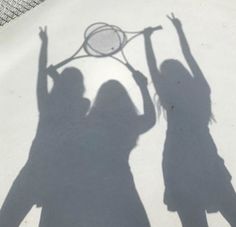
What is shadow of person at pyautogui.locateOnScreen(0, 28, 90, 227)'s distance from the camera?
488cm

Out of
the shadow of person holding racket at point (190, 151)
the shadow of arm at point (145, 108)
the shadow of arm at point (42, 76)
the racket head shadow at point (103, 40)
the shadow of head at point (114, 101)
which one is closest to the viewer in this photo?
the shadow of person holding racket at point (190, 151)

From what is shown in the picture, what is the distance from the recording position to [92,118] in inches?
219

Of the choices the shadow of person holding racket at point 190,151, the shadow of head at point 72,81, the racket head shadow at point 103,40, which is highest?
the racket head shadow at point 103,40

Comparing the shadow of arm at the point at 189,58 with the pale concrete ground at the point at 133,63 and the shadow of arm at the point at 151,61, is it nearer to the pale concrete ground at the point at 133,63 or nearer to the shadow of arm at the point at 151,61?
the pale concrete ground at the point at 133,63

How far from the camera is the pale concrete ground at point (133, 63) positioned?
5.05 meters

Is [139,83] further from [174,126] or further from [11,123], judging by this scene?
[11,123]

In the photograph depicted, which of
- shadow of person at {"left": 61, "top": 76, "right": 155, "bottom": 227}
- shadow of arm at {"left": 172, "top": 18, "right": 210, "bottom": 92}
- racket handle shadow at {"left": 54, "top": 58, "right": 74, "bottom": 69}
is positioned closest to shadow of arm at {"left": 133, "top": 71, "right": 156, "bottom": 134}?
shadow of person at {"left": 61, "top": 76, "right": 155, "bottom": 227}

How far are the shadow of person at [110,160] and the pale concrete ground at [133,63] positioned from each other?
0.43 ft

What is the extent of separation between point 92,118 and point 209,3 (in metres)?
3.12

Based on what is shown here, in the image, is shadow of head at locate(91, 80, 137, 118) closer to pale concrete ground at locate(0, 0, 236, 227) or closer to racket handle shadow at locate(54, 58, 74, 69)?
pale concrete ground at locate(0, 0, 236, 227)

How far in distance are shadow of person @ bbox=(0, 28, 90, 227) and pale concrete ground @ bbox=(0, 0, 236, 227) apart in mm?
115

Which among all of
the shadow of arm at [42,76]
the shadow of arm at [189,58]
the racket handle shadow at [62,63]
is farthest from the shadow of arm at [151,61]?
the shadow of arm at [42,76]

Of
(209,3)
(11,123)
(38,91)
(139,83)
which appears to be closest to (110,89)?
(139,83)

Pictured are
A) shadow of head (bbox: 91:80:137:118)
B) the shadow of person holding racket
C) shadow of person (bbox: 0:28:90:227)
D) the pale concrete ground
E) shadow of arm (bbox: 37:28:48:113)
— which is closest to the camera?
the shadow of person holding racket
